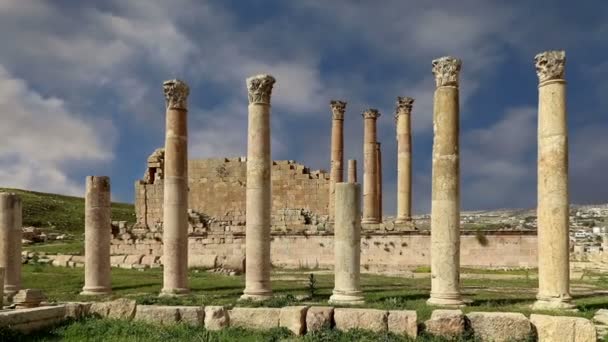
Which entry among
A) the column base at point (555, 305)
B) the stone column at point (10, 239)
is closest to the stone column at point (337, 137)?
the stone column at point (10, 239)

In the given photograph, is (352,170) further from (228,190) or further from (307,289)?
(307,289)

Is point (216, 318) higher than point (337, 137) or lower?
lower

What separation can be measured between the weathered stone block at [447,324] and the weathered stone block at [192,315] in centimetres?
577

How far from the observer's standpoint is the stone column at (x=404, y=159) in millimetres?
37594

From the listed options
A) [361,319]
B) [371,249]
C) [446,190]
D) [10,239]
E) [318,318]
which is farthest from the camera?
[371,249]

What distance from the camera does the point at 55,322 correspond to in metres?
17.0

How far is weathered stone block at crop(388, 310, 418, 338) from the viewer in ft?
49.3

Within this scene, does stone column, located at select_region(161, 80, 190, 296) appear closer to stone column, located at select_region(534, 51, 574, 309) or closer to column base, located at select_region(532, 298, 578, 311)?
column base, located at select_region(532, 298, 578, 311)

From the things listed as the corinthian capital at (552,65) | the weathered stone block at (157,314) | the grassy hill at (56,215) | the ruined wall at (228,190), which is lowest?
the weathered stone block at (157,314)

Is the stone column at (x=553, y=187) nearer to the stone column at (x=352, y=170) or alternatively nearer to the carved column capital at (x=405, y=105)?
the carved column capital at (x=405, y=105)

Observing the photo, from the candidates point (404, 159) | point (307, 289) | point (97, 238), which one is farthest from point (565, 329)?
point (404, 159)

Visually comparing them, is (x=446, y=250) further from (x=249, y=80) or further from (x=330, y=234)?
(x=330, y=234)

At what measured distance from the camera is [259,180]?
21.6 m

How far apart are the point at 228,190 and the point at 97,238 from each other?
25.0 m
